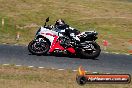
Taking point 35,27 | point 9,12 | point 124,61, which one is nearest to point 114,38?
point 35,27

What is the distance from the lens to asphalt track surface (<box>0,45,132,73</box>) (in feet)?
63.3

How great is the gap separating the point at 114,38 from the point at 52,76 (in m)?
15.3

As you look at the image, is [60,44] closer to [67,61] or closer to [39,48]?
[39,48]

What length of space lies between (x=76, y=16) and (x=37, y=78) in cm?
2577

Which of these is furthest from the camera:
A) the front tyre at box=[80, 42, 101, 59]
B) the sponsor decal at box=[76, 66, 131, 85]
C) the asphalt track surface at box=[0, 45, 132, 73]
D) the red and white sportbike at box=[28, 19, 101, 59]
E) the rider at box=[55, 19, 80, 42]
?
the rider at box=[55, 19, 80, 42]

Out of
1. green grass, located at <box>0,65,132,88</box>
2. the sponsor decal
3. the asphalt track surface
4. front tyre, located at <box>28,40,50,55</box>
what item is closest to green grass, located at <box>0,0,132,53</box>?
the asphalt track surface

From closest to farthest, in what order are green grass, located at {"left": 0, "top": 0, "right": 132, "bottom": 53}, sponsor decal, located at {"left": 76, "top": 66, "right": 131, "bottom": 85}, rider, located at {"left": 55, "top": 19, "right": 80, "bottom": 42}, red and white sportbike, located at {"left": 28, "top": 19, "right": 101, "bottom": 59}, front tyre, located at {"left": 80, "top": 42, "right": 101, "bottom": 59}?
1. sponsor decal, located at {"left": 76, "top": 66, "right": 131, "bottom": 85}
2. front tyre, located at {"left": 80, "top": 42, "right": 101, "bottom": 59}
3. red and white sportbike, located at {"left": 28, "top": 19, "right": 101, "bottom": 59}
4. rider, located at {"left": 55, "top": 19, "right": 80, "bottom": 42}
5. green grass, located at {"left": 0, "top": 0, "right": 132, "bottom": 53}

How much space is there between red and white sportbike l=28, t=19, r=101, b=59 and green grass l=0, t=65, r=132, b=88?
293 centimetres

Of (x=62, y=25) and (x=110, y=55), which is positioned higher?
(x=62, y=25)

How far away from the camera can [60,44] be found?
2142 centimetres

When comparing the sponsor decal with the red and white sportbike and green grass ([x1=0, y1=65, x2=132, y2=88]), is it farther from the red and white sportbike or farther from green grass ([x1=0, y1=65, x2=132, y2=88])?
the red and white sportbike

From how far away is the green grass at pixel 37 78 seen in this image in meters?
15.7

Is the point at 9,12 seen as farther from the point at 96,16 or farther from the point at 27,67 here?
the point at 27,67

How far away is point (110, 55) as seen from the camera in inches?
893
